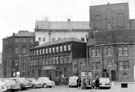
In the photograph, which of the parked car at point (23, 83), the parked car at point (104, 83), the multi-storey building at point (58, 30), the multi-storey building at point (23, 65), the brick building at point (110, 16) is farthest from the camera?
the multi-storey building at point (58, 30)

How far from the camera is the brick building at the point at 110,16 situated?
87.6m

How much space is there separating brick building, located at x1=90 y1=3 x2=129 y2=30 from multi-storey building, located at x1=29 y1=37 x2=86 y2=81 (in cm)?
1639

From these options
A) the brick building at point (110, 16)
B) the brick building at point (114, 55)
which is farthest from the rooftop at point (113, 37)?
the brick building at point (110, 16)

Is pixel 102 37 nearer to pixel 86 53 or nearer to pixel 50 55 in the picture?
pixel 86 53

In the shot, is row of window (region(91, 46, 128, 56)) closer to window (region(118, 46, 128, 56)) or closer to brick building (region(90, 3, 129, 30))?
window (region(118, 46, 128, 56))

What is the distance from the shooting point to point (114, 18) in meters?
88.3

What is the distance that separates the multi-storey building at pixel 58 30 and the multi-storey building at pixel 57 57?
15.0m

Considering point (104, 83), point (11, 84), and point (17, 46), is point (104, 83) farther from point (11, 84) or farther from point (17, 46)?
point (17, 46)

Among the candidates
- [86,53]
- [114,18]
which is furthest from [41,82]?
[114,18]

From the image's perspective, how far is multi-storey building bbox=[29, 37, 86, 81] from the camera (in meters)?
70.9

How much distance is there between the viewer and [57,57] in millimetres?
74875

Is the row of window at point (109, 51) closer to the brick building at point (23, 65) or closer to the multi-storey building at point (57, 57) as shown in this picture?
the multi-storey building at point (57, 57)

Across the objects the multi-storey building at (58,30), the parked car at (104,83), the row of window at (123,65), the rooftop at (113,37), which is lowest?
the parked car at (104,83)

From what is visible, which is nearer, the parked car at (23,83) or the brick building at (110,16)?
the parked car at (23,83)
